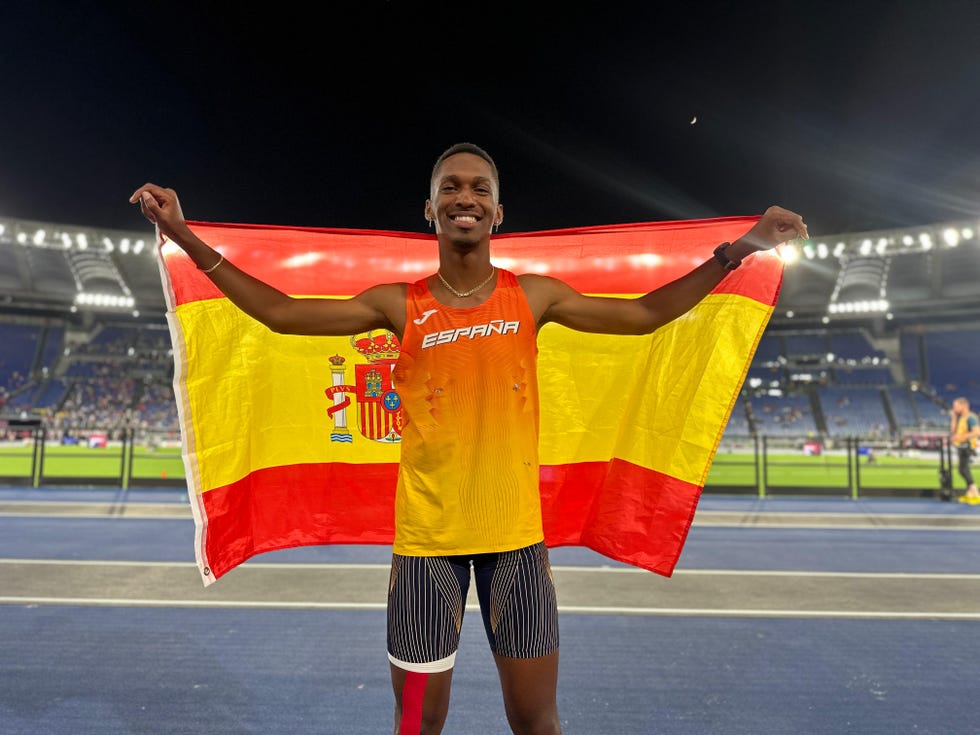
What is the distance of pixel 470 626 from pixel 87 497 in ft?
33.0

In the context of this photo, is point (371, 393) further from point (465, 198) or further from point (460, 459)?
point (465, 198)

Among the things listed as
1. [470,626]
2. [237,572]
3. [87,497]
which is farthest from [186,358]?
[87,497]

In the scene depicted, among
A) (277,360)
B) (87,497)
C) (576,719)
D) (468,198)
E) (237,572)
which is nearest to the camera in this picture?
(468,198)

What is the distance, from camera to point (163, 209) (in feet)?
7.00

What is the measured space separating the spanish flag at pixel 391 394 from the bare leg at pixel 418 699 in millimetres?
1044

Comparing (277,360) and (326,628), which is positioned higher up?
(277,360)

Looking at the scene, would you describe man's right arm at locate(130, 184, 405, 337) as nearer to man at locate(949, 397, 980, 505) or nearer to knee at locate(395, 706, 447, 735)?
knee at locate(395, 706, 447, 735)

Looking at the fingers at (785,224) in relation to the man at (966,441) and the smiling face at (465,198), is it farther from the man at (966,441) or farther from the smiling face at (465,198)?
the man at (966,441)

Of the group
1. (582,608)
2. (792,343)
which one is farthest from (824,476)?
(792,343)

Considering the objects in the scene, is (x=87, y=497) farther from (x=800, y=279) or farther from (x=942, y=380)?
(x=942, y=380)

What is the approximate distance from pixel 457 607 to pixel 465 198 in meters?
1.34

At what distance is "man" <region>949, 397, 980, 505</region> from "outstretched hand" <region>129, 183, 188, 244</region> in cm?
1429

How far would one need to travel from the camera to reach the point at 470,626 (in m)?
4.70

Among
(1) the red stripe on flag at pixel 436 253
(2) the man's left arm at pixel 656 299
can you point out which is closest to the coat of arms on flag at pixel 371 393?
(1) the red stripe on flag at pixel 436 253
